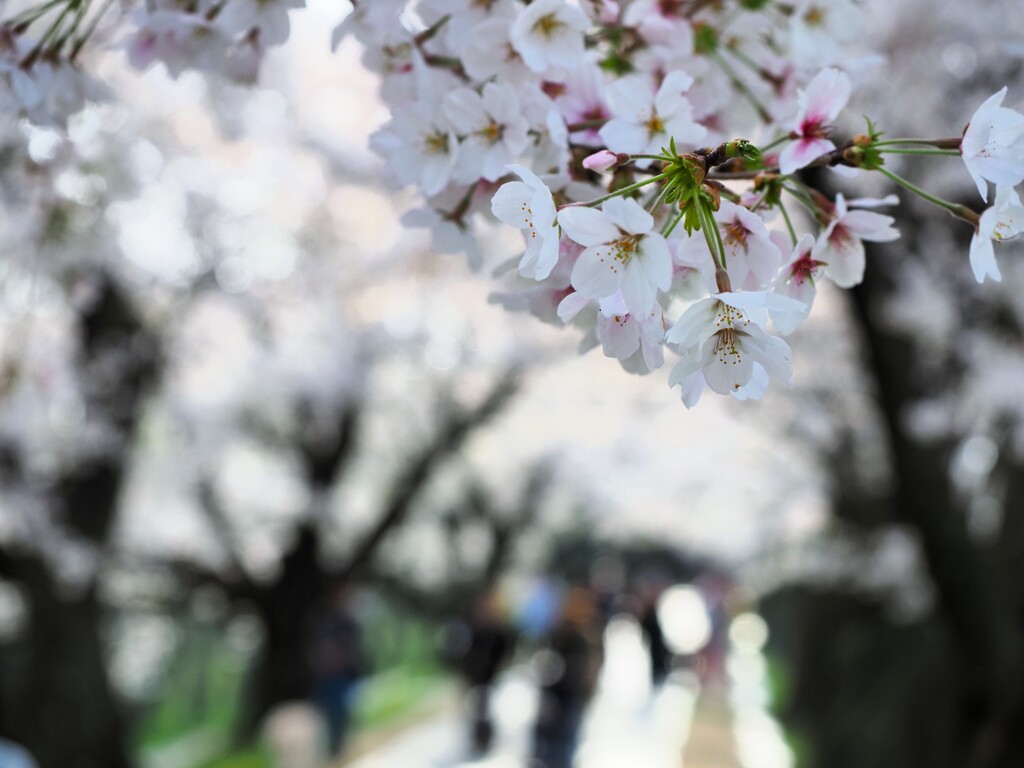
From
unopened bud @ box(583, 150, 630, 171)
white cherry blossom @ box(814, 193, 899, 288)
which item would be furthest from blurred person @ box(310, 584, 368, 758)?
unopened bud @ box(583, 150, 630, 171)

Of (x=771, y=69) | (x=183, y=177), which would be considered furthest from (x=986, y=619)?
(x=183, y=177)

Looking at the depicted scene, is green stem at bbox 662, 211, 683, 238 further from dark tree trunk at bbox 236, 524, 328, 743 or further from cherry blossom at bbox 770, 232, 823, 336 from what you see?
dark tree trunk at bbox 236, 524, 328, 743

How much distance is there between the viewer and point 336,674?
8.91 meters

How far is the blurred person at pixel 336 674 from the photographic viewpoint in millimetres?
8805

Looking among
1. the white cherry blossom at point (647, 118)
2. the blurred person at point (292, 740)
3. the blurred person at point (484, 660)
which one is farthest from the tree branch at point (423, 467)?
the white cherry blossom at point (647, 118)

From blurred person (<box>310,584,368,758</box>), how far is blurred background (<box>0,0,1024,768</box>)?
0.10 feet

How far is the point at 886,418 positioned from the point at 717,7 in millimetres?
3256

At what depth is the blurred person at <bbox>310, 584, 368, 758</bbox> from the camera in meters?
8.80

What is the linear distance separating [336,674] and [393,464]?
7.33 meters

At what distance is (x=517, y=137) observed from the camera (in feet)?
4.16

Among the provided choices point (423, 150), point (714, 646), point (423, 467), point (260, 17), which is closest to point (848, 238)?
point (423, 150)

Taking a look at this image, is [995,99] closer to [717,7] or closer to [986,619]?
[717,7]

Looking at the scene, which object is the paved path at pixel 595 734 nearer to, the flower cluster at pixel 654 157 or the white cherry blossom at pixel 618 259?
the flower cluster at pixel 654 157

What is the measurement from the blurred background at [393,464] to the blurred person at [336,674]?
0.03 m
